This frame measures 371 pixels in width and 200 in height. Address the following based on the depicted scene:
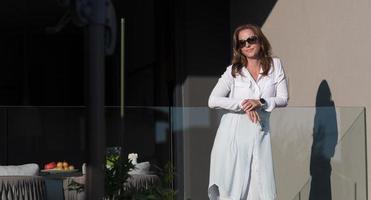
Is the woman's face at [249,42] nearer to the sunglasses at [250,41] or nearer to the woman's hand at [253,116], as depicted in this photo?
the sunglasses at [250,41]

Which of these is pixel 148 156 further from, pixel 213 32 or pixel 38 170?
pixel 213 32

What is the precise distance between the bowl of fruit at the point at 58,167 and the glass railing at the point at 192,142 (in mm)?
69

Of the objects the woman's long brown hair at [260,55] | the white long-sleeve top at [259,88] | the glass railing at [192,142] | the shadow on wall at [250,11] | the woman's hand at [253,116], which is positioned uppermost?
the shadow on wall at [250,11]

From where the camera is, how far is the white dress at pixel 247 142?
13.8 feet

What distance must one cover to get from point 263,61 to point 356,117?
140 cm

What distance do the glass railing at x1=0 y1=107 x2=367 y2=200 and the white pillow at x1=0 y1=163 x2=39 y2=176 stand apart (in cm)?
23

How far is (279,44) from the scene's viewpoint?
7324 mm

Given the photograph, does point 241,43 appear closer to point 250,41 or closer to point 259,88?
point 250,41

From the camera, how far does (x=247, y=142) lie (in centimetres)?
420

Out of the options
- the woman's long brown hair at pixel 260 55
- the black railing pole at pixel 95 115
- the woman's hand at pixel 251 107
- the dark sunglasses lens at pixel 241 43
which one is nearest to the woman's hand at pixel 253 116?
the woman's hand at pixel 251 107

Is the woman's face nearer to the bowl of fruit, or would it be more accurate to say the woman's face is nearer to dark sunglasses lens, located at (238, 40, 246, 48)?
dark sunglasses lens, located at (238, 40, 246, 48)

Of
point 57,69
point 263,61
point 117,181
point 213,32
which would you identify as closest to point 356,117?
point 263,61

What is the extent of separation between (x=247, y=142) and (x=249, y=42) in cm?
62

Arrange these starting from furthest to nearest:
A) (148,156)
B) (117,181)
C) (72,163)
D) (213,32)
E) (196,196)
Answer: (213,32)
(72,163)
(148,156)
(196,196)
(117,181)
